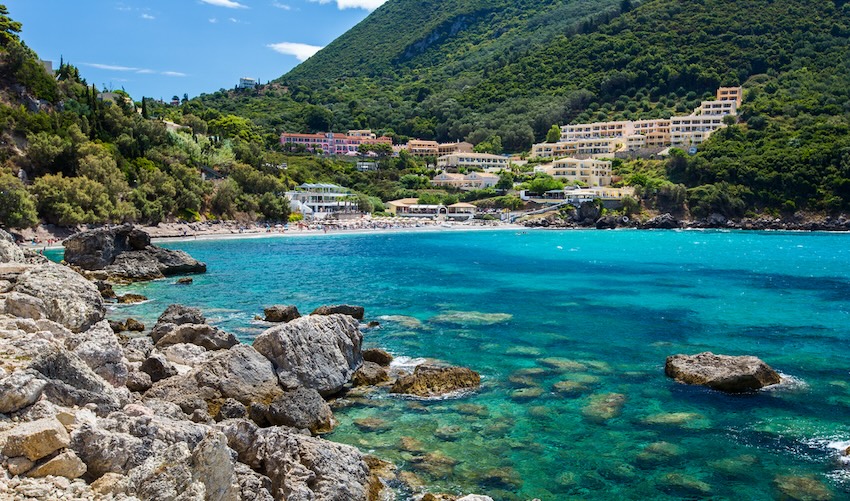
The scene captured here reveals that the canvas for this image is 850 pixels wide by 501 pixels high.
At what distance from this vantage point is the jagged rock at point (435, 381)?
19094 mm

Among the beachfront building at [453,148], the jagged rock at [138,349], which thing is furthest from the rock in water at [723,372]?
the beachfront building at [453,148]

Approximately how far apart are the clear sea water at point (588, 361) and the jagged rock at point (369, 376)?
3.30ft

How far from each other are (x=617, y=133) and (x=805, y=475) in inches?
5886

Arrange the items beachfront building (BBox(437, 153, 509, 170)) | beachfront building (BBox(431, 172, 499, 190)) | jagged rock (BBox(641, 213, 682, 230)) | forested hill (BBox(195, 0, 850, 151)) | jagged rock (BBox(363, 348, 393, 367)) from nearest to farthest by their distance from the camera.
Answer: jagged rock (BBox(363, 348, 393, 367)) → jagged rock (BBox(641, 213, 682, 230)) → beachfront building (BBox(431, 172, 499, 190)) → beachfront building (BBox(437, 153, 509, 170)) → forested hill (BBox(195, 0, 850, 151))

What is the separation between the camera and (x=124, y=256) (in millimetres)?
44625

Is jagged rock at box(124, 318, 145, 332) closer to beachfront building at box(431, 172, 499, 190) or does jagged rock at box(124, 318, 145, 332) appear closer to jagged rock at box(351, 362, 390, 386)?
jagged rock at box(351, 362, 390, 386)

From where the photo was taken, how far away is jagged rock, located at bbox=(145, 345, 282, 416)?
15820 millimetres

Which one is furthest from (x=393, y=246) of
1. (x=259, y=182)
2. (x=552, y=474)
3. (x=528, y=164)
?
(x=528, y=164)

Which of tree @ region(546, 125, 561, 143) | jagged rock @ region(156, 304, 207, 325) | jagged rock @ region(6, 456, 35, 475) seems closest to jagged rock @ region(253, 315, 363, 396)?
jagged rock @ region(156, 304, 207, 325)

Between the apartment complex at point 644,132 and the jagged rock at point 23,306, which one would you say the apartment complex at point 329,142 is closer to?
the apartment complex at point 644,132

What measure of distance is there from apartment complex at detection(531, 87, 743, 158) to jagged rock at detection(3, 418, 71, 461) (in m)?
141

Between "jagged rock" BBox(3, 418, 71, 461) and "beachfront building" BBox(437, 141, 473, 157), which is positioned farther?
"beachfront building" BBox(437, 141, 473, 157)

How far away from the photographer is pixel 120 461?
9352 mm

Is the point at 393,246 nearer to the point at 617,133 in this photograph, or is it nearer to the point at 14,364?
the point at 14,364
